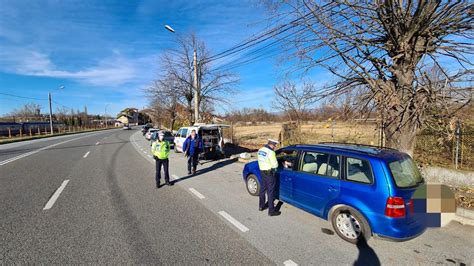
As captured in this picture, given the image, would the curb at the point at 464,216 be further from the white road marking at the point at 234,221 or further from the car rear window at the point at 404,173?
the white road marking at the point at 234,221

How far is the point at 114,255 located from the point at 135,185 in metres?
3.82

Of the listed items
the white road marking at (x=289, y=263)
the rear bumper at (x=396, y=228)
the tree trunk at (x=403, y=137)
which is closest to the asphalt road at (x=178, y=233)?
the white road marking at (x=289, y=263)

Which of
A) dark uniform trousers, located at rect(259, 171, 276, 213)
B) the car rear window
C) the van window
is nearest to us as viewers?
the car rear window

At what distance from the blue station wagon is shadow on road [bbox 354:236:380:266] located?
10cm

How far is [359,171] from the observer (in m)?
3.52

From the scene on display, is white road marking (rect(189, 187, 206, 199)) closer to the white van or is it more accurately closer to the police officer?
the police officer

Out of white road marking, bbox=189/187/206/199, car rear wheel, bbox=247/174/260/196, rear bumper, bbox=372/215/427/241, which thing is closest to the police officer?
car rear wheel, bbox=247/174/260/196

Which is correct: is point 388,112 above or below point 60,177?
above

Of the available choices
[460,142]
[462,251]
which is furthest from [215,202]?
[460,142]

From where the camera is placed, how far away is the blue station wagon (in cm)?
315

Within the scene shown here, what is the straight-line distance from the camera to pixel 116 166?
9625 millimetres

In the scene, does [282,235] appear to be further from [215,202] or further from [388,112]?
[388,112]

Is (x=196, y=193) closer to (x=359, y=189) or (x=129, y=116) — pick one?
(x=359, y=189)

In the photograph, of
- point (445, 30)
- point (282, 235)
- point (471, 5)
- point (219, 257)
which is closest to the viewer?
point (219, 257)
